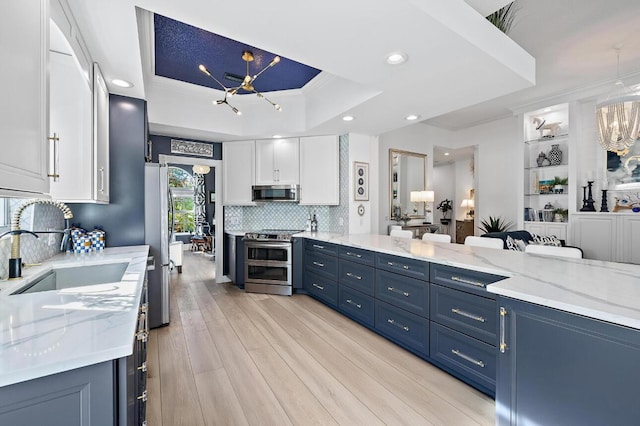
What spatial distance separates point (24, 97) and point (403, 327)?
2.74m

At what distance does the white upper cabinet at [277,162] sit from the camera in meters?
4.58

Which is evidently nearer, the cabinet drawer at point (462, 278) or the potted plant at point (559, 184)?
the cabinet drawer at point (462, 278)

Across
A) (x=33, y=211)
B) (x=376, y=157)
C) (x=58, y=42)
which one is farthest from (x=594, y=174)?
(x=33, y=211)

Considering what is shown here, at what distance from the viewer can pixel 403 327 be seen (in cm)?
260

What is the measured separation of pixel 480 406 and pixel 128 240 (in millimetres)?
3257

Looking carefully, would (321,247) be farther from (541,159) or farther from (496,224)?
(541,159)

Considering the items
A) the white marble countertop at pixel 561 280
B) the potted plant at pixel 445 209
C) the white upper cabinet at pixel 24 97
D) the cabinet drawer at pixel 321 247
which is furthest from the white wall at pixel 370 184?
the potted plant at pixel 445 209

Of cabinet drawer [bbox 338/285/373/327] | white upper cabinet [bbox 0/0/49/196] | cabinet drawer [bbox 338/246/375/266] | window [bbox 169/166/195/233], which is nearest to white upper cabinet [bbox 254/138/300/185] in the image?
cabinet drawer [bbox 338/246/375/266]

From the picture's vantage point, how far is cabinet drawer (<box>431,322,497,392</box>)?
1.92m

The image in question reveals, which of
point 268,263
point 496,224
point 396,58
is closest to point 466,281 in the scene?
point 396,58

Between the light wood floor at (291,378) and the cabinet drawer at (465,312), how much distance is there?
413 mm

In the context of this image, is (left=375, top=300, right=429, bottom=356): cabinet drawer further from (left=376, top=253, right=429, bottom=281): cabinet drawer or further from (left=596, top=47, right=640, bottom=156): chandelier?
(left=596, top=47, right=640, bottom=156): chandelier

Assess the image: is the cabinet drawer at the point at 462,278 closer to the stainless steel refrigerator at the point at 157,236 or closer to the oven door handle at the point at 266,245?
the oven door handle at the point at 266,245

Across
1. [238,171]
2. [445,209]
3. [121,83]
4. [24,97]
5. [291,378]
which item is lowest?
[291,378]
